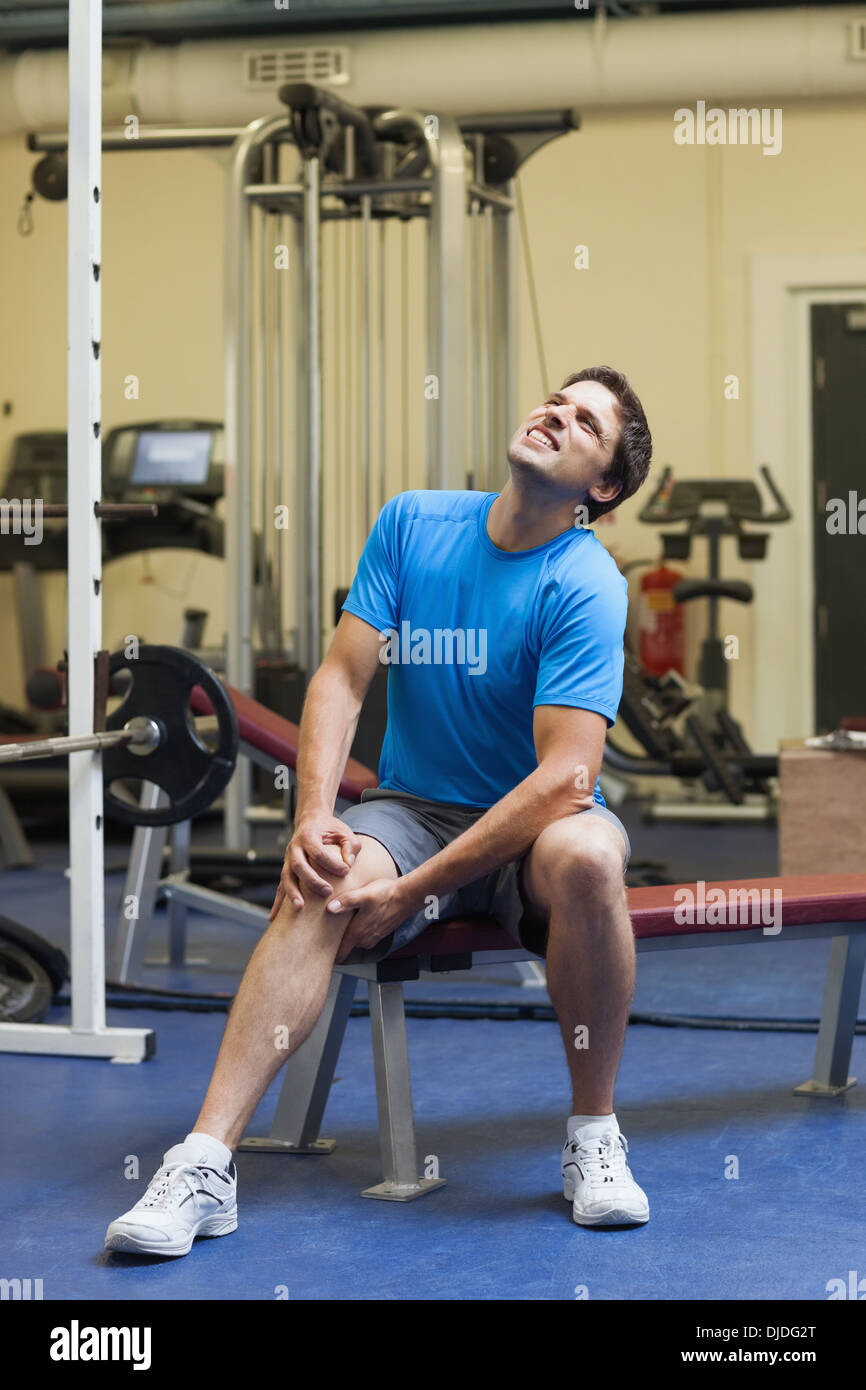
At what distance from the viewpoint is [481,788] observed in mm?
2314

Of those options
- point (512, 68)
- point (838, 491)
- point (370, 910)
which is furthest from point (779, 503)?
point (370, 910)

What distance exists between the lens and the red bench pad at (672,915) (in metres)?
2.16

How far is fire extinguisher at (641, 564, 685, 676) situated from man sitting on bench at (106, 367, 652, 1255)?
4355 millimetres

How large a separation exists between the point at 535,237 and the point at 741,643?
1932mm

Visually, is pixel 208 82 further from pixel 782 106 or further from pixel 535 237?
pixel 782 106

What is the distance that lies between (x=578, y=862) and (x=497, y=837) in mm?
121

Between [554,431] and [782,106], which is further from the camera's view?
[782,106]

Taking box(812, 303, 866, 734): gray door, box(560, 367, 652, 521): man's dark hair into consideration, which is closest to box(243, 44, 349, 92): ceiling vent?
box(812, 303, 866, 734): gray door

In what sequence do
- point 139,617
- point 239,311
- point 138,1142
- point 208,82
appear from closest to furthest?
point 138,1142, point 239,311, point 208,82, point 139,617

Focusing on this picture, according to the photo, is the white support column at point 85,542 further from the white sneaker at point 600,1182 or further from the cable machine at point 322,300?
the cable machine at point 322,300

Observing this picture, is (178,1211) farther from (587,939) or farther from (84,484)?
(84,484)
